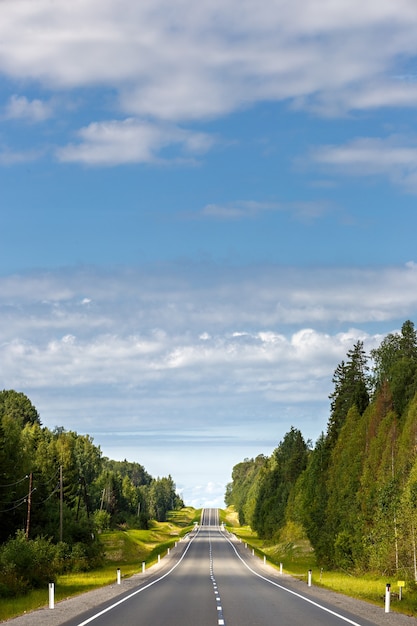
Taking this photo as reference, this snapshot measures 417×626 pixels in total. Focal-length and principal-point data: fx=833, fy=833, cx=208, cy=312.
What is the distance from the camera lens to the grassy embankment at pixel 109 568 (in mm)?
37706

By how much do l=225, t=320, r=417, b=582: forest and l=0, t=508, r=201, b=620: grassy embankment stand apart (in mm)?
18622

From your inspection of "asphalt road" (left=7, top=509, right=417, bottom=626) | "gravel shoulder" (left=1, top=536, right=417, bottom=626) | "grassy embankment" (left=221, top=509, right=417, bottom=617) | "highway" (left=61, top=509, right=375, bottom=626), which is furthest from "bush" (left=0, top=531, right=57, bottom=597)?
"grassy embankment" (left=221, top=509, right=417, bottom=617)

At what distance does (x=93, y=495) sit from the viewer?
16988 cm

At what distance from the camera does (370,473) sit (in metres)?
72.0

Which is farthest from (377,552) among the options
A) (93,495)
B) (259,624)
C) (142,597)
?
Result: (93,495)

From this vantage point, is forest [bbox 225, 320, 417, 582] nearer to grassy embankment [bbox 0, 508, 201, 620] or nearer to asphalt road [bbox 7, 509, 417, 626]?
asphalt road [bbox 7, 509, 417, 626]

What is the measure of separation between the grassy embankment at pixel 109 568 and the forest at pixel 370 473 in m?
18.6

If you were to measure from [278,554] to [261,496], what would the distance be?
199 feet

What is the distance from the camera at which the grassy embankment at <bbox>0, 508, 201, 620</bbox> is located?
37706 mm

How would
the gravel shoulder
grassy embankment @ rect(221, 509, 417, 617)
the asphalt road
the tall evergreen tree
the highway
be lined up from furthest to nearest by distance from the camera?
the tall evergreen tree → grassy embankment @ rect(221, 509, 417, 617) → the gravel shoulder → the asphalt road → the highway

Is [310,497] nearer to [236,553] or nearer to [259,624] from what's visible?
[236,553]

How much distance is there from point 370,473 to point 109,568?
33223 millimetres

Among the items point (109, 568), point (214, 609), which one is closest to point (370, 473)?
point (109, 568)

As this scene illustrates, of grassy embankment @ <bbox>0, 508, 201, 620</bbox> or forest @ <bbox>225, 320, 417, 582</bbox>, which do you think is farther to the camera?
forest @ <bbox>225, 320, 417, 582</bbox>
